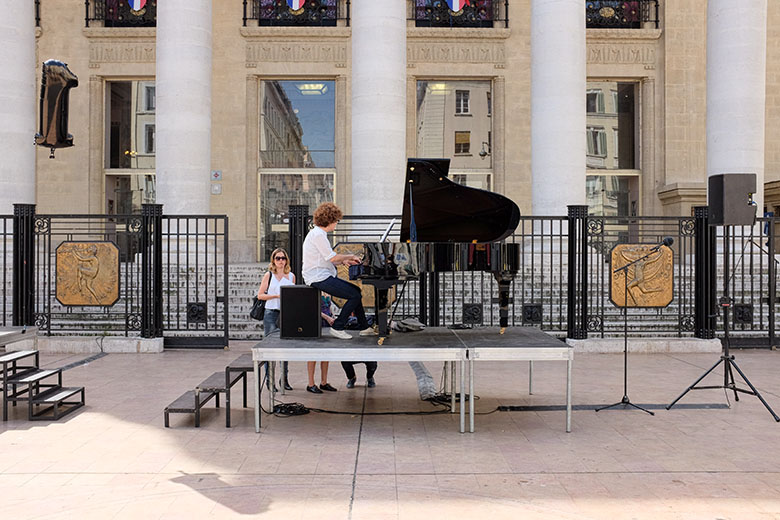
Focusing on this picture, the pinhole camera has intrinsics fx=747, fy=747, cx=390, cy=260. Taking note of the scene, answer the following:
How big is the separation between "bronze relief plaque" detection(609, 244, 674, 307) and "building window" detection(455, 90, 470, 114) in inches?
491

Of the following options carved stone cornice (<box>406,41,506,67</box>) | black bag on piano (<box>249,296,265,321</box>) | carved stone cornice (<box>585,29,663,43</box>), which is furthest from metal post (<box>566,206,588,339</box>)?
carved stone cornice (<box>585,29,663,43</box>)

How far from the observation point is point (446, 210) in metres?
9.01

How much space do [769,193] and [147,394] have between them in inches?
807

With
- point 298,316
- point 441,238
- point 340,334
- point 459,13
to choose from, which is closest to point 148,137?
point 459,13

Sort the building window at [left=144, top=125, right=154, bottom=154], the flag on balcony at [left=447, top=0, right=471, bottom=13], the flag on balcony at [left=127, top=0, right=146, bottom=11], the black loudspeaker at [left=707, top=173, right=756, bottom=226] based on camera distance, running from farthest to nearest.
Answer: the building window at [left=144, top=125, right=154, bottom=154], the flag on balcony at [left=127, top=0, right=146, bottom=11], the flag on balcony at [left=447, top=0, right=471, bottom=13], the black loudspeaker at [left=707, top=173, right=756, bottom=226]

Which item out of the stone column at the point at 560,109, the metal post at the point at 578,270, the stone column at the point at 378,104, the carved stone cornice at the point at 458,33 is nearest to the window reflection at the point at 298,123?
the carved stone cornice at the point at 458,33

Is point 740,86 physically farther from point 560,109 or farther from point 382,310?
point 382,310

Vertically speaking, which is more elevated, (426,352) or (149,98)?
(149,98)

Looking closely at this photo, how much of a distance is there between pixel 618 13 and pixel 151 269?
61.3ft

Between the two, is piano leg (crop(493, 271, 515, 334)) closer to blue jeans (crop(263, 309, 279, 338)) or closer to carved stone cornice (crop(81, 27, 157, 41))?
blue jeans (crop(263, 309, 279, 338))

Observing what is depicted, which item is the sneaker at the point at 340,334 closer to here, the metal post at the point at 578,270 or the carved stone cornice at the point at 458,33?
the metal post at the point at 578,270

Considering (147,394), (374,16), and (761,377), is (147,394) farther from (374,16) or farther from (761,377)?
(374,16)

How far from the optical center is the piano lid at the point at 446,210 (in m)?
8.69

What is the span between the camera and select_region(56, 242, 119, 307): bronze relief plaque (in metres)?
13.8
